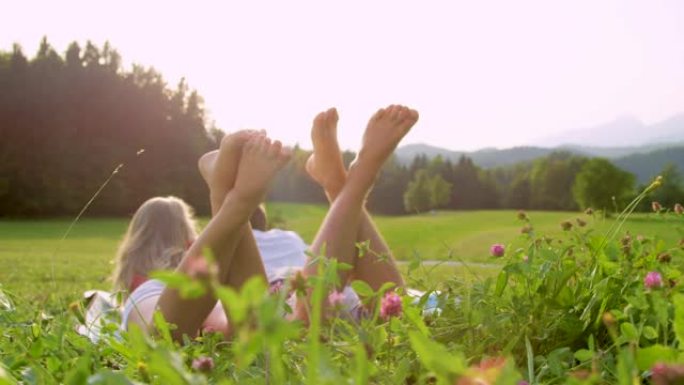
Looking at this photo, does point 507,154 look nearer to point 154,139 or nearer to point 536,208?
point 536,208

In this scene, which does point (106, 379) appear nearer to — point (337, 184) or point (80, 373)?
point (80, 373)

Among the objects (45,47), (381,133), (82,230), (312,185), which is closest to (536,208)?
(312,185)

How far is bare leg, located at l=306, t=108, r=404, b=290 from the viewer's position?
1.73 m

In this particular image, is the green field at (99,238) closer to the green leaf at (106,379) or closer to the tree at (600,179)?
the tree at (600,179)

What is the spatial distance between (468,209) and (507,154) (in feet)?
66.2

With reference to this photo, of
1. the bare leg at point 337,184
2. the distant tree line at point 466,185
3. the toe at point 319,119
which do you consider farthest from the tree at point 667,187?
the distant tree line at point 466,185

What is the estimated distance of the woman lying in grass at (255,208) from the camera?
1.37m

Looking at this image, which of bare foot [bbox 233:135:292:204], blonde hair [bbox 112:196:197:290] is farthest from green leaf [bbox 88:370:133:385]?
blonde hair [bbox 112:196:197:290]

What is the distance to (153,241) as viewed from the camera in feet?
8.58

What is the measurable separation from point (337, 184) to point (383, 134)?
0.21 m

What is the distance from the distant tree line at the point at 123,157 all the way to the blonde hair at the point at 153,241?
47.9 ft

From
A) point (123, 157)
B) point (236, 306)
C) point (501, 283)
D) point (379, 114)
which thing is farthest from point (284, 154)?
point (123, 157)

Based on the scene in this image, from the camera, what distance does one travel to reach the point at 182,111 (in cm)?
2036

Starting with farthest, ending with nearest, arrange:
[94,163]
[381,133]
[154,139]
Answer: [154,139] < [94,163] < [381,133]
